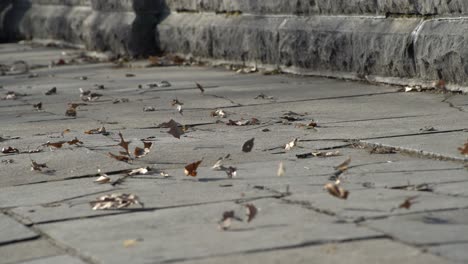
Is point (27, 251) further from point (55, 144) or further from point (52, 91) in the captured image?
point (52, 91)

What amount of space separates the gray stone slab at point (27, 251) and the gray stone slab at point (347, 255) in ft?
1.48

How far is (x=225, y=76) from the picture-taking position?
8258mm

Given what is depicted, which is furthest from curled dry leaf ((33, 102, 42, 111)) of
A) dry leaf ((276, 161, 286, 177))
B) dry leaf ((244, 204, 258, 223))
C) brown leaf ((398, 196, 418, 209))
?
brown leaf ((398, 196, 418, 209))

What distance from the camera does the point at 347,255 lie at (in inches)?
110

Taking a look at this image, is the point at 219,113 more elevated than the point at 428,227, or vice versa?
the point at 428,227

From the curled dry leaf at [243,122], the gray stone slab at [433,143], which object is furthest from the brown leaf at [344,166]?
the curled dry leaf at [243,122]

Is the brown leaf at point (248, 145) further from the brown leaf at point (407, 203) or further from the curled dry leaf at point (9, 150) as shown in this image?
the brown leaf at point (407, 203)

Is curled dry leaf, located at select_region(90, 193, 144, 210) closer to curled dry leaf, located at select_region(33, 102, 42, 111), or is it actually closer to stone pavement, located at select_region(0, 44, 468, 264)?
stone pavement, located at select_region(0, 44, 468, 264)

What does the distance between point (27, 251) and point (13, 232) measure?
0.81 feet

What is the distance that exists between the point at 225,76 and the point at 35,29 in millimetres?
6783

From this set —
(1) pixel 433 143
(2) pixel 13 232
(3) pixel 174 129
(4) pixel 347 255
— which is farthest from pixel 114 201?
(3) pixel 174 129

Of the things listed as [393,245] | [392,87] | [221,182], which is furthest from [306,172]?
[392,87]

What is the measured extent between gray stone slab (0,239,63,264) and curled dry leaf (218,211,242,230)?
1.54ft

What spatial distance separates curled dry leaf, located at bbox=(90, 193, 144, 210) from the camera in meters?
3.57
